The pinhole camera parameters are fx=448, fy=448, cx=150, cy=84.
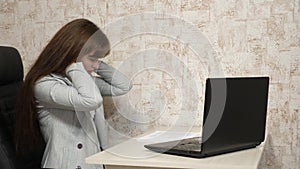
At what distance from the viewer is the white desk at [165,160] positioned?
1530mm

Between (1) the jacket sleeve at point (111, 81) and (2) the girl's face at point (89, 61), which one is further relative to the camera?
(1) the jacket sleeve at point (111, 81)

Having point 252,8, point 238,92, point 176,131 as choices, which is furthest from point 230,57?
point 238,92

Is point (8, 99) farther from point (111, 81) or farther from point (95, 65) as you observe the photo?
point (111, 81)

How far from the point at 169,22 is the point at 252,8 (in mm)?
422

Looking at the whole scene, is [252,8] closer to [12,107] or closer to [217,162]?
[217,162]

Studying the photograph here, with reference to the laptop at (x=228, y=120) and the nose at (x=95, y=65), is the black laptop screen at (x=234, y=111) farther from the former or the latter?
the nose at (x=95, y=65)

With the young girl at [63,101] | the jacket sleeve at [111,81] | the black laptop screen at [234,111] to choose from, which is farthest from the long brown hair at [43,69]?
the black laptop screen at [234,111]

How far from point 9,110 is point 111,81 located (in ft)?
1.71

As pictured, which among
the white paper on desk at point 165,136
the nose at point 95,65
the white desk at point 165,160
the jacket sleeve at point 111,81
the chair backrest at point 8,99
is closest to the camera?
the white desk at point 165,160

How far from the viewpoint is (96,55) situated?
2.03 m

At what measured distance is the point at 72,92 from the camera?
6.13 feet

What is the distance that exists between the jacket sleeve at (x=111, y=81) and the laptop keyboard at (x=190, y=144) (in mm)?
510

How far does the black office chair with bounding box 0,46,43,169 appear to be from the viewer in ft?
5.96

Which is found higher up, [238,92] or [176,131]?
[238,92]
